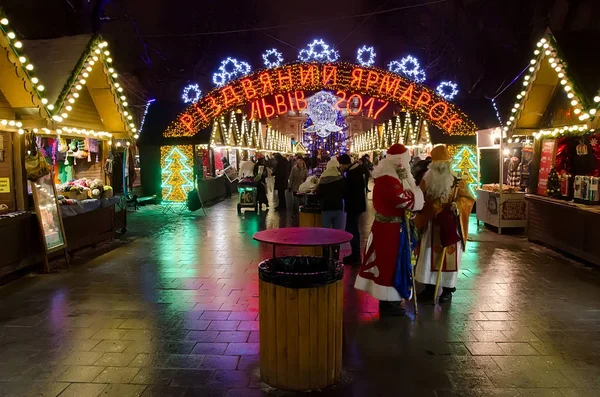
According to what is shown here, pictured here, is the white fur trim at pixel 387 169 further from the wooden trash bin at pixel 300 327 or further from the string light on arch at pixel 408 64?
the string light on arch at pixel 408 64

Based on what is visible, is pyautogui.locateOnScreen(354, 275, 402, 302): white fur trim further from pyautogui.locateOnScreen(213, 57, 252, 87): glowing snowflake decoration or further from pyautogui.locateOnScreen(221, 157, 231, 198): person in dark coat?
pyautogui.locateOnScreen(221, 157, 231, 198): person in dark coat

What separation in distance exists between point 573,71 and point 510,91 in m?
17.9

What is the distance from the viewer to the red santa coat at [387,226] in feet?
16.2

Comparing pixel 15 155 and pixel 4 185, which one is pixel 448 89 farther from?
pixel 4 185

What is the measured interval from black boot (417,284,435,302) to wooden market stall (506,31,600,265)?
323 centimetres

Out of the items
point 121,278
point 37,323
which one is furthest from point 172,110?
point 37,323

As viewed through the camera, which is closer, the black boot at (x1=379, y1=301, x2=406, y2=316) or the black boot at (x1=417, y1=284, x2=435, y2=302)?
the black boot at (x1=379, y1=301, x2=406, y2=316)

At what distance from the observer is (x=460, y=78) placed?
83.2 feet

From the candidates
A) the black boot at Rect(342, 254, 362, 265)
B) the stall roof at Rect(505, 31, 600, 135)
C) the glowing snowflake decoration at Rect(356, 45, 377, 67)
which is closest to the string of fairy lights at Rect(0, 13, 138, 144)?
the black boot at Rect(342, 254, 362, 265)

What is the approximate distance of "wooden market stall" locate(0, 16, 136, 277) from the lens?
703 centimetres

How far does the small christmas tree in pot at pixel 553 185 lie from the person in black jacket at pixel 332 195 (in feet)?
14.4

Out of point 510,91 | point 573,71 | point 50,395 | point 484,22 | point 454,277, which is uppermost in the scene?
point 484,22

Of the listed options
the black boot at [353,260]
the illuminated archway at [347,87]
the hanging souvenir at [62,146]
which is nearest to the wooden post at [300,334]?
the black boot at [353,260]

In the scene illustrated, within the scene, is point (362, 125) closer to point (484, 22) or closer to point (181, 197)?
point (484, 22)
